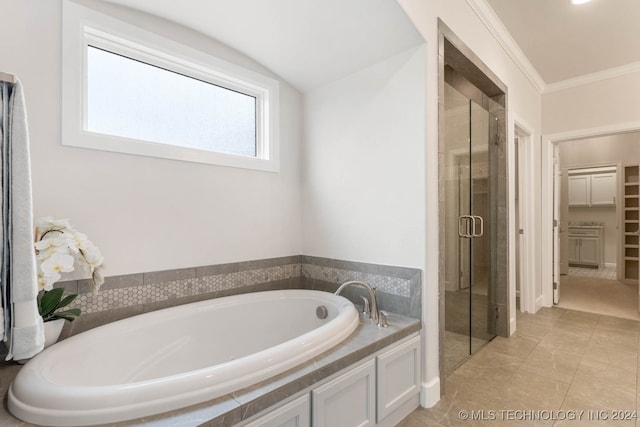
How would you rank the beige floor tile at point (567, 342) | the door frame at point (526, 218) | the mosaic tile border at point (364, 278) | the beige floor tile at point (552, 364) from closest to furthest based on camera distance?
1. the mosaic tile border at point (364, 278)
2. the beige floor tile at point (552, 364)
3. the beige floor tile at point (567, 342)
4. the door frame at point (526, 218)


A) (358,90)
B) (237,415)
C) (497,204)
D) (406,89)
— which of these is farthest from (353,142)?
(237,415)

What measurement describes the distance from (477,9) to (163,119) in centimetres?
242

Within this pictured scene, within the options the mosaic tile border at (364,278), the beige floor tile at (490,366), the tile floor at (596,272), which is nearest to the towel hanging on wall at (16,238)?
the mosaic tile border at (364,278)

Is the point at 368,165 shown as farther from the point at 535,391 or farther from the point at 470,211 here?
the point at 535,391

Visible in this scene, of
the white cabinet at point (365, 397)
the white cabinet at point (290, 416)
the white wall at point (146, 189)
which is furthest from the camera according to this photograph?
the white wall at point (146, 189)

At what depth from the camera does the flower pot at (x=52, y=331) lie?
1.35 meters

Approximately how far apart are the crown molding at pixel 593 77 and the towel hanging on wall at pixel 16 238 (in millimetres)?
4873

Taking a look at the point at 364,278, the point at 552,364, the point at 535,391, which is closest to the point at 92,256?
the point at 364,278

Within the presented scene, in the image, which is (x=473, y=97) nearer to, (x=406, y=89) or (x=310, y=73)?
(x=406, y=89)

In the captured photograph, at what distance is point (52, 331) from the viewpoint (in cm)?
137

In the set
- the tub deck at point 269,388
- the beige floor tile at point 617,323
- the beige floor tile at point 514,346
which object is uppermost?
the tub deck at point 269,388

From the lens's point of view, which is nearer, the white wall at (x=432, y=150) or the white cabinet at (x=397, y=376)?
the white cabinet at (x=397, y=376)

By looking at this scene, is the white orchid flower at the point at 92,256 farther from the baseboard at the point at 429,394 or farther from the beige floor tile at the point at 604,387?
the beige floor tile at the point at 604,387

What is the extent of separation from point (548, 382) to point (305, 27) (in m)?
2.80
